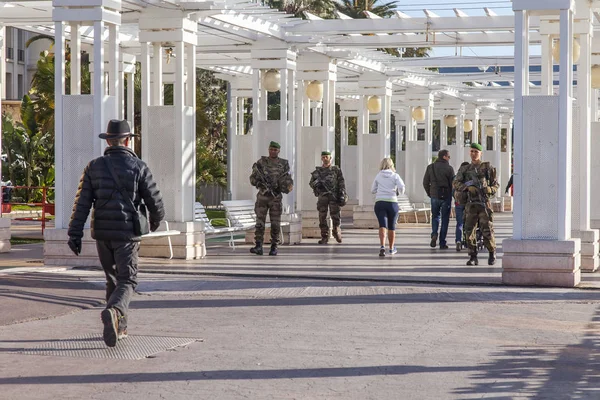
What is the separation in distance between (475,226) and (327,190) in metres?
5.29

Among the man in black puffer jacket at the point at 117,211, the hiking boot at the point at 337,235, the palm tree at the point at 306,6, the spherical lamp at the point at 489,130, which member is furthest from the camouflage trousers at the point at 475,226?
the palm tree at the point at 306,6

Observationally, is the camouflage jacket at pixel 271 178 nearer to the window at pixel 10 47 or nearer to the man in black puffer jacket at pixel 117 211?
the man in black puffer jacket at pixel 117 211

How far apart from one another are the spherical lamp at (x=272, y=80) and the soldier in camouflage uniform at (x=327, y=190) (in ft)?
5.48

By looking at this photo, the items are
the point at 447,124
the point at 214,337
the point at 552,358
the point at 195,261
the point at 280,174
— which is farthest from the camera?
the point at 447,124

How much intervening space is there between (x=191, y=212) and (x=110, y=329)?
843cm

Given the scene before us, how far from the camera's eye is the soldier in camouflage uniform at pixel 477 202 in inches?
650

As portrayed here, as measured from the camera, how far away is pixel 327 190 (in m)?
21.4

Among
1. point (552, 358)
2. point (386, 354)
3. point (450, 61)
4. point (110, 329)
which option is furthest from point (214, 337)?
point (450, 61)

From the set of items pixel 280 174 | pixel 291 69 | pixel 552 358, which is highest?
pixel 291 69

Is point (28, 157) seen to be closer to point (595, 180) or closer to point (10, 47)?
point (595, 180)

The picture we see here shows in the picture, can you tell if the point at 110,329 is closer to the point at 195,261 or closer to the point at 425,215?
the point at 195,261

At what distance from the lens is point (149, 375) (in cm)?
765

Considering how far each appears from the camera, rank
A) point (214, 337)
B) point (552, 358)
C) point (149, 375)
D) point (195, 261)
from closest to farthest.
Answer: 1. point (149, 375)
2. point (552, 358)
3. point (214, 337)
4. point (195, 261)

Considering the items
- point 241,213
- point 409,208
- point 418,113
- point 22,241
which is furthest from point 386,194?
point 418,113
